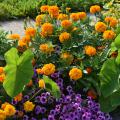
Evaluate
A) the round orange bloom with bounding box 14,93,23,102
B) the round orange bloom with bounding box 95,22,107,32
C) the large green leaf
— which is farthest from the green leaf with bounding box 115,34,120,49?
the round orange bloom with bounding box 14,93,23,102

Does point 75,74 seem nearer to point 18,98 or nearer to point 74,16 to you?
point 18,98

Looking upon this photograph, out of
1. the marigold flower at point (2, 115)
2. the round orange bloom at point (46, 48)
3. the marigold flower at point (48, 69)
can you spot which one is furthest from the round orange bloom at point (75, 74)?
the marigold flower at point (2, 115)

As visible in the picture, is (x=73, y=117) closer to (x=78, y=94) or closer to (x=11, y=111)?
(x=78, y=94)

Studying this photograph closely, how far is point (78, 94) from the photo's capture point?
4125 millimetres

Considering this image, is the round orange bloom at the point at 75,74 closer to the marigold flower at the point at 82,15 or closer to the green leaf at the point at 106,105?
the green leaf at the point at 106,105

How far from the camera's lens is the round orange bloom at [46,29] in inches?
174

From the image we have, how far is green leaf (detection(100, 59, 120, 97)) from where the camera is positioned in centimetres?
403

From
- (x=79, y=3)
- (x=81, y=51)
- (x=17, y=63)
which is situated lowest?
(x=79, y=3)

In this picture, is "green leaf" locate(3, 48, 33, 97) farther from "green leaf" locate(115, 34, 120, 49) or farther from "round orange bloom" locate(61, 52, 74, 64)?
"green leaf" locate(115, 34, 120, 49)

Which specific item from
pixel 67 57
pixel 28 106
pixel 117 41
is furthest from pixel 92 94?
pixel 28 106

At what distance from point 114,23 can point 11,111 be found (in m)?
1.51

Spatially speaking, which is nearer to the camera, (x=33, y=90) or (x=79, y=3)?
(x=33, y=90)

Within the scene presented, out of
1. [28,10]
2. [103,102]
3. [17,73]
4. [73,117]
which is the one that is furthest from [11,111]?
[28,10]

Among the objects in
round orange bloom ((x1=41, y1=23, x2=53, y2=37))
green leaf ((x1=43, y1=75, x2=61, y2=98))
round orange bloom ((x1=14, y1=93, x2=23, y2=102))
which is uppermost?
round orange bloom ((x1=41, y1=23, x2=53, y2=37))
